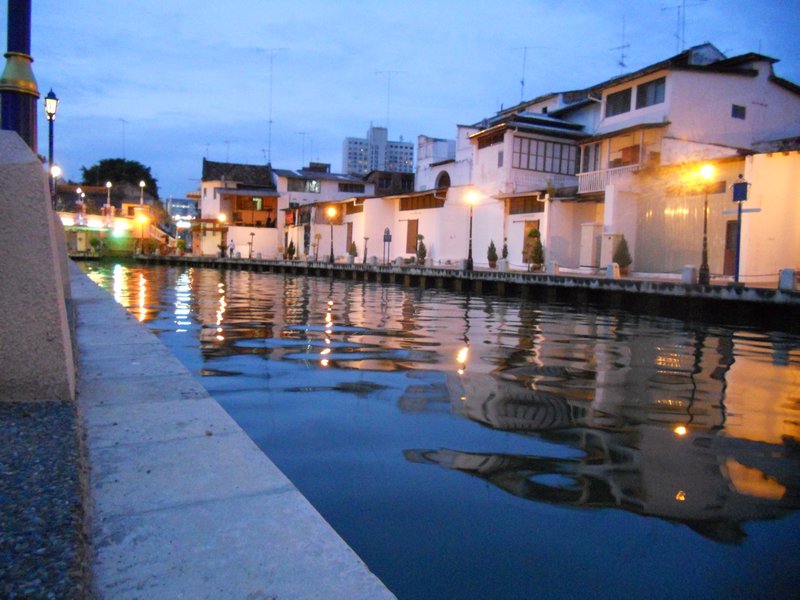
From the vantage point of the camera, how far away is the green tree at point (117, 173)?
289 feet

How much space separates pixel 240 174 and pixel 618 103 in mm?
49644

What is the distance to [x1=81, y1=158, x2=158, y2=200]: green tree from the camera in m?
88.2

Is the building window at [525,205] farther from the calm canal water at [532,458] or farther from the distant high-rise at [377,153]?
the distant high-rise at [377,153]

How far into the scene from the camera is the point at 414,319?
1436 cm

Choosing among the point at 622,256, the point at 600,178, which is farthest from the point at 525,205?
the point at 622,256

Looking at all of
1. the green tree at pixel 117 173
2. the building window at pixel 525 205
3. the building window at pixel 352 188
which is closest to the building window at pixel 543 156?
the building window at pixel 525 205

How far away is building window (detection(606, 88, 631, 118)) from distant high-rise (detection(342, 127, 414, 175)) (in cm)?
9837

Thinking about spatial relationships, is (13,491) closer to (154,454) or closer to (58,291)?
(154,454)

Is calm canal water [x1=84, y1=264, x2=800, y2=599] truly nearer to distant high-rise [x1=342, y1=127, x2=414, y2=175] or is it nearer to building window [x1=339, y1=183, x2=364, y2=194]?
building window [x1=339, y1=183, x2=364, y2=194]

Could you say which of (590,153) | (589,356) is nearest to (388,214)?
(590,153)

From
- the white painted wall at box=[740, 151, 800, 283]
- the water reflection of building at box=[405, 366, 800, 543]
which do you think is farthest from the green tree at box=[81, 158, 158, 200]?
the water reflection of building at box=[405, 366, 800, 543]

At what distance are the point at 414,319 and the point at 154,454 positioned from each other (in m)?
11.2

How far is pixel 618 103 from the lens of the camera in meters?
31.8

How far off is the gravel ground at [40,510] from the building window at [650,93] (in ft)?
98.9
